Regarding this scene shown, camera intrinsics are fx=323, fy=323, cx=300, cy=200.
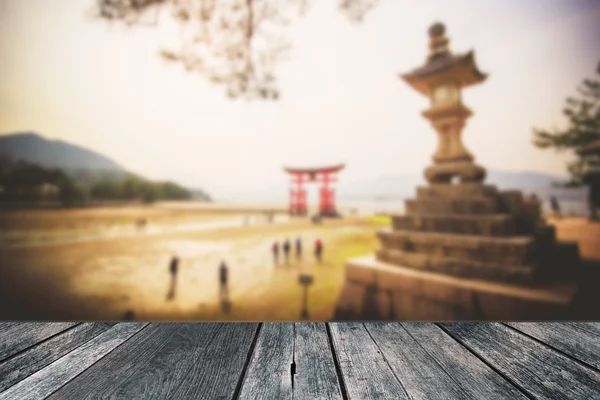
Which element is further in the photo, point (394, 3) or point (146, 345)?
point (394, 3)

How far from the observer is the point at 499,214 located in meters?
1.63

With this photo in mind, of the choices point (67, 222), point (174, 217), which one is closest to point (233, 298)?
point (174, 217)

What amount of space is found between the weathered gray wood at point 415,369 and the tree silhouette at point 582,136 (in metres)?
1.28

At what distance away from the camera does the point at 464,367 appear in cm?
100

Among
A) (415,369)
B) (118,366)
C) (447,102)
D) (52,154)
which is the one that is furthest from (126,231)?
(447,102)

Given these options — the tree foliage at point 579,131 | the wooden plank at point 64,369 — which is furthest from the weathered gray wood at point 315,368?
the tree foliage at point 579,131

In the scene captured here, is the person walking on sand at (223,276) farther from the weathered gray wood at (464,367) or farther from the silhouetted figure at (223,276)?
the weathered gray wood at (464,367)

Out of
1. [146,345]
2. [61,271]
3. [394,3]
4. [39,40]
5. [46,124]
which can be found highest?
[394,3]

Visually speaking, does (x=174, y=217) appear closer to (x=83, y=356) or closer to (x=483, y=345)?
(x=83, y=356)

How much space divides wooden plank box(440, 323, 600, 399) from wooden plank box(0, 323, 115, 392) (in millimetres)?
1461

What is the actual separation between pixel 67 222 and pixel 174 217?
0.63m

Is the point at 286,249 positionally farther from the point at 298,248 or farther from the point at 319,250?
the point at 319,250

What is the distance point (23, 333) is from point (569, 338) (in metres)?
2.36

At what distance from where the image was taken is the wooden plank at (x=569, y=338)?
1.14 m
